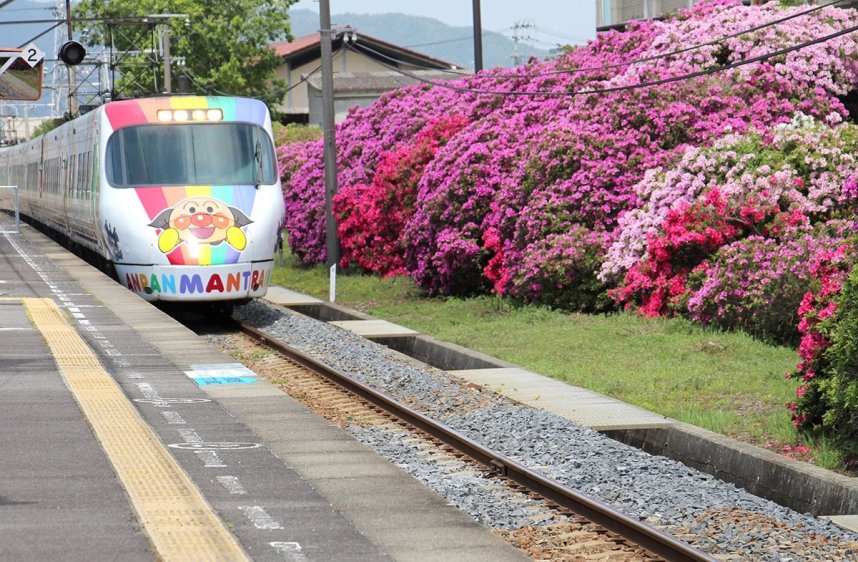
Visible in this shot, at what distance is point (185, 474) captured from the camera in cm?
896

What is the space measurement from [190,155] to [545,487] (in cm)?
1186

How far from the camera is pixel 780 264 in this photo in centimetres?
1714

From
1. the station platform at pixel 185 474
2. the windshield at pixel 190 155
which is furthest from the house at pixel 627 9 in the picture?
the station platform at pixel 185 474

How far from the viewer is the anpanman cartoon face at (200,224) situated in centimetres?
1992

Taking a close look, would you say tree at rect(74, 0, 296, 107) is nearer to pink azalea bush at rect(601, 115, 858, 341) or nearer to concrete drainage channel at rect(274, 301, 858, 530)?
pink azalea bush at rect(601, 115, 858, 341)

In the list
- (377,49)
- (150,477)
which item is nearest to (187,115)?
(150,477)

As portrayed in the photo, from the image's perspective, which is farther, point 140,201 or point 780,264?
point 140,201

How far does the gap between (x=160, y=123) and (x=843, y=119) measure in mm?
11287

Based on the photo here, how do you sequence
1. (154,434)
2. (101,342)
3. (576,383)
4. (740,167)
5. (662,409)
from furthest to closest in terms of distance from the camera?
(740,167) < (101,342) < (576,383) < (662,409) < (154,434)

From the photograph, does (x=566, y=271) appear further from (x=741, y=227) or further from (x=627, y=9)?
(x=627, y=9)

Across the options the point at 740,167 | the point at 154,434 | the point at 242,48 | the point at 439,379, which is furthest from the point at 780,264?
the point at 242,48

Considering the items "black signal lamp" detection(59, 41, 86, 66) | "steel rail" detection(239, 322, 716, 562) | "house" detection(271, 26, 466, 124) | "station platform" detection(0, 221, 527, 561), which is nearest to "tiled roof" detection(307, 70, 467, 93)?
"house" detection(271, 26, 466, 124)

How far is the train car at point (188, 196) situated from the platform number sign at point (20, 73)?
1.32 meters

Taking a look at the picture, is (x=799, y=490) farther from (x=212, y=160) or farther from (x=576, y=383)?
(x=212, y=160)
